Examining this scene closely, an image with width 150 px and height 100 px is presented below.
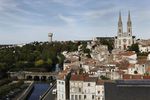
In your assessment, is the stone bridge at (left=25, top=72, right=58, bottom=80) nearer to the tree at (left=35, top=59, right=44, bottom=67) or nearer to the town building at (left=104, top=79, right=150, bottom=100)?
the tree at (left=35, top=59, right=44, bottom=67)

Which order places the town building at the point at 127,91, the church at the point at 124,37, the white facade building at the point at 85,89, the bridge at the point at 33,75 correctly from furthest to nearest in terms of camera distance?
the church at the point at 124,37 < the bridge at the point at 33,75 < the white facade building at the point at 85,89 < the town building at the point at 127,91

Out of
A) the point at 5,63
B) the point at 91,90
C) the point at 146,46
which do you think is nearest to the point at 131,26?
the point at 146,46

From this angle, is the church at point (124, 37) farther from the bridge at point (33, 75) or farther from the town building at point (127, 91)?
the town building at point (127, 91)

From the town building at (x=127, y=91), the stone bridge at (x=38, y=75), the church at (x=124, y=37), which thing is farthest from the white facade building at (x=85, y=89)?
the church at (x=124, y=37)

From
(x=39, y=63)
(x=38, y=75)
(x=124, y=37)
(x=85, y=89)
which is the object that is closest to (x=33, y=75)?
(x=38, y=75)

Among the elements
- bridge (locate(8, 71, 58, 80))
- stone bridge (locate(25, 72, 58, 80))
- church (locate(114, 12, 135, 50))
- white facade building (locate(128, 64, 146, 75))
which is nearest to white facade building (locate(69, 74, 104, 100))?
white facade building (locate(128, 64, 146, 75))

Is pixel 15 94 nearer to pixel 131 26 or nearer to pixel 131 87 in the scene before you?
pixel 131 87

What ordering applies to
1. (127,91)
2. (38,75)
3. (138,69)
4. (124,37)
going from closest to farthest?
(127,91) < (138,69) < (38,75) < (124,37)

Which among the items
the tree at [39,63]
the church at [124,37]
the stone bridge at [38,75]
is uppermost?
the church at [124,37]

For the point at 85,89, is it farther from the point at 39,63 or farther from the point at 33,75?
the point at 39,63

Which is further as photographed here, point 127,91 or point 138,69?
point 138,69

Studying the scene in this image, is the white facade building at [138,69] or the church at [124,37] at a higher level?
the church at [124,37]
